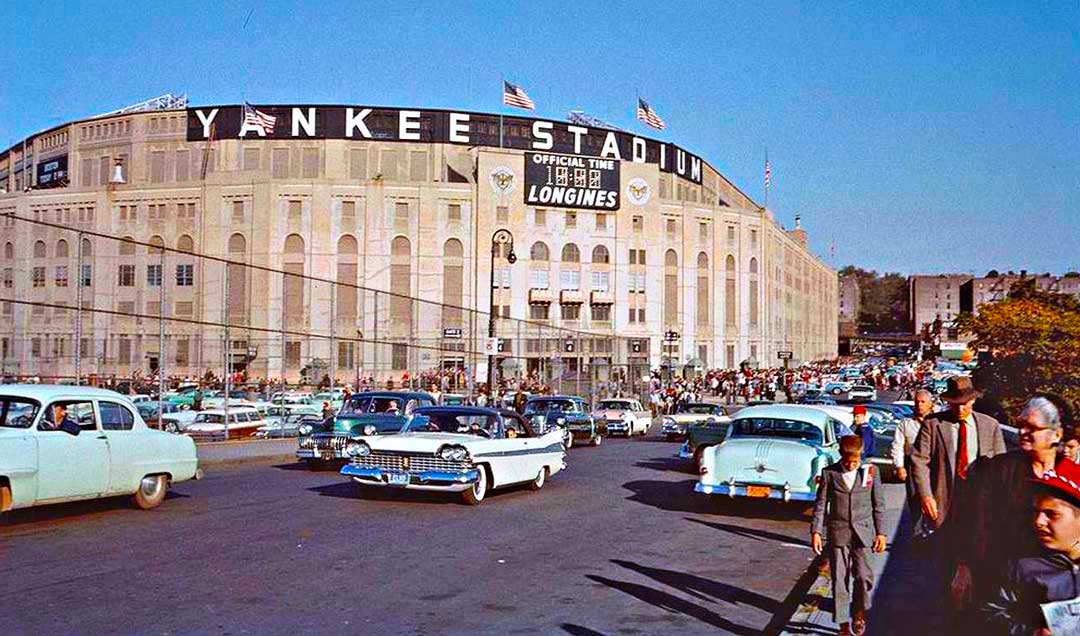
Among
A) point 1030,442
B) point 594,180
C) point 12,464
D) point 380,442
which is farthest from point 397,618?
point 594,180

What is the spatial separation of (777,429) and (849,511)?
9.07m

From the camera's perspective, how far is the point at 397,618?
8828mm

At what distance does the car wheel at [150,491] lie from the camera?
15.1 metres

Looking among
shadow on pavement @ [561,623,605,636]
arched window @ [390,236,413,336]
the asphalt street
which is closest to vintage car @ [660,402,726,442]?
the asphalt street

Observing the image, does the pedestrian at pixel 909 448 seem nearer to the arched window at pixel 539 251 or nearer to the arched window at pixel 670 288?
the arched window at pixel 539 251

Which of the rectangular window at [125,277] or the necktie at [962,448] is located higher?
the rectangular window at [125,277]

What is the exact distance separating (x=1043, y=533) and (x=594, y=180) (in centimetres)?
8292

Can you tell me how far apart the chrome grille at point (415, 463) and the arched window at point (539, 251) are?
229ft

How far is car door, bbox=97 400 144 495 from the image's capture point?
14406mm

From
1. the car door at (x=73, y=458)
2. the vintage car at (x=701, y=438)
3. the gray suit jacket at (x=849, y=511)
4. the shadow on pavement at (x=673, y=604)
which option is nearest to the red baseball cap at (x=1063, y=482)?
the gray suit jacket at (x=849, y=511)

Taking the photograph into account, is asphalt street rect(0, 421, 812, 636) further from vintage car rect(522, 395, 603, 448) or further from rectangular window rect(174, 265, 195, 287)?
rectangular window rect(174, 265, 195, 287)

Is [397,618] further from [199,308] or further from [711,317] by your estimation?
[711,317]

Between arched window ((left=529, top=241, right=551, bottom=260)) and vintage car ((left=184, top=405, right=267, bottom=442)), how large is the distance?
52.3m

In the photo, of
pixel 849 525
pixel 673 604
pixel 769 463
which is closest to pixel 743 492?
pixel 769 463
